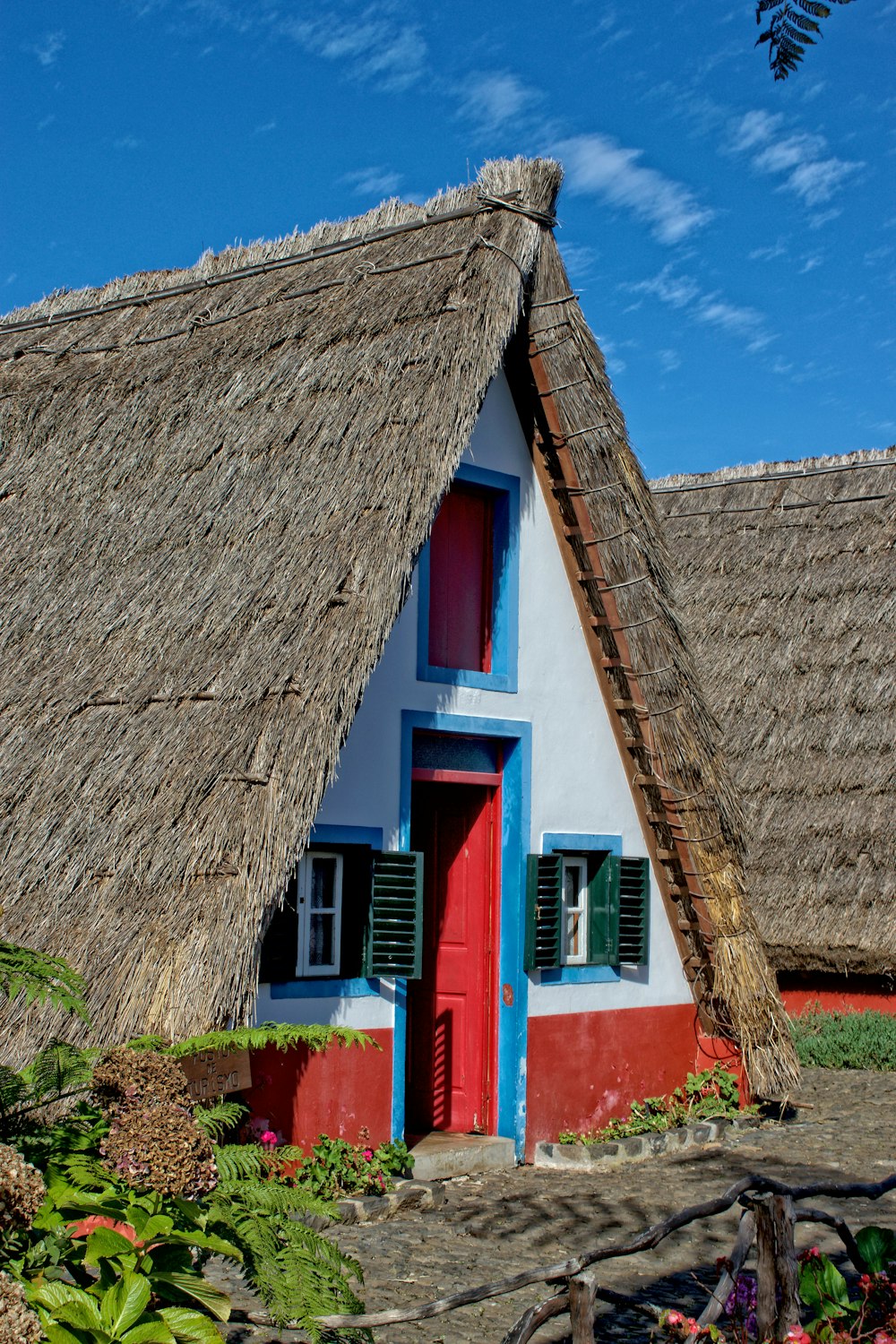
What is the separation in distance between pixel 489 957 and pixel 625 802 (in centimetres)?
160

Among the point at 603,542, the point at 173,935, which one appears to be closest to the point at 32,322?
the point at 603,542

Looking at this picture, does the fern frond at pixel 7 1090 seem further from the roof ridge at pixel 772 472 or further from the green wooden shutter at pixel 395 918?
the roof ridge at pixel 772 472

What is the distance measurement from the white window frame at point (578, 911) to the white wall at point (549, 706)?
222 mm

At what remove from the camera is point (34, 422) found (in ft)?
34.3

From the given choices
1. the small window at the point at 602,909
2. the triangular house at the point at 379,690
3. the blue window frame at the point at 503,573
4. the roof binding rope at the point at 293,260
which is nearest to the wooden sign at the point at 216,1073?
the triangular house at the point at 379,690

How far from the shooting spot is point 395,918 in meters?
7.76

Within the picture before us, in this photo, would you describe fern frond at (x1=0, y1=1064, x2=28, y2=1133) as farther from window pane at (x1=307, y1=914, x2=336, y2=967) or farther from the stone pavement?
window pane at (x1=307, y1=914, x2=336, y2=967)

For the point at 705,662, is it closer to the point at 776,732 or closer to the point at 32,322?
the point at 776,732

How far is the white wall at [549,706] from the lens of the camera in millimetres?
8242

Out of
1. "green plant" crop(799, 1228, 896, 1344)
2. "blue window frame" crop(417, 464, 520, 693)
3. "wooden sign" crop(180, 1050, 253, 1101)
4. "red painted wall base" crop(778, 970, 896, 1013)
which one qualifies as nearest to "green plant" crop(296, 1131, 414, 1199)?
"wooden sign" crop(180, 1050, 253, 1101)

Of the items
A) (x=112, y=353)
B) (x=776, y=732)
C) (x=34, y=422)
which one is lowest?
(x=776, y=732)

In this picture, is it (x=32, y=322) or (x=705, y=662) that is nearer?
(x=32, y=322)

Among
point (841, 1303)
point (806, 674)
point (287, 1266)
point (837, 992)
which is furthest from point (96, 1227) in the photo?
point (806, 674)

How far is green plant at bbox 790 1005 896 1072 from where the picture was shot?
12.5 meters
